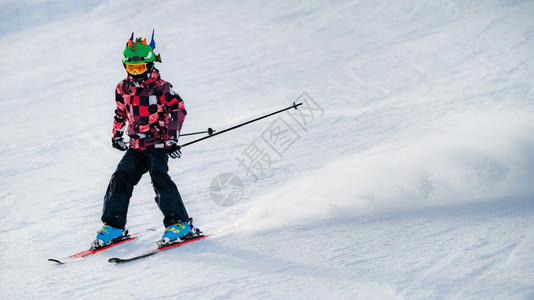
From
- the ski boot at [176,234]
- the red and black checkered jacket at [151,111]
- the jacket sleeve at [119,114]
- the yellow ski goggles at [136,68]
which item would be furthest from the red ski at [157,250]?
the yellow ski goggles at [136,68]

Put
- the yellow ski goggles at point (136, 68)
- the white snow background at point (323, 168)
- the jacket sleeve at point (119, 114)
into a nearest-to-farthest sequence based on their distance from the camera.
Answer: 1. the white snow background at point (323, 168)
2. the yellow ski goggles at point (136, 68)
3. the jacket sleeve at point (119, 114)

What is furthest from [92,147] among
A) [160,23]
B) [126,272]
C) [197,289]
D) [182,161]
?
[160,23]

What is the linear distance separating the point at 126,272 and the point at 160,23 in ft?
67.0

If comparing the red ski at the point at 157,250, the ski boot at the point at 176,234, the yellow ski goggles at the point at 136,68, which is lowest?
the red ski at the point at 157,250

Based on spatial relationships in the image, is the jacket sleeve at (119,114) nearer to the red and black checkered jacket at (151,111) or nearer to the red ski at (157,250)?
the red and black checkered jacket at (151,111)

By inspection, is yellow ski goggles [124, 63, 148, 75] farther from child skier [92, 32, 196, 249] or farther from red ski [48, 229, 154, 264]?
red ski [48, 229, 154, 264]

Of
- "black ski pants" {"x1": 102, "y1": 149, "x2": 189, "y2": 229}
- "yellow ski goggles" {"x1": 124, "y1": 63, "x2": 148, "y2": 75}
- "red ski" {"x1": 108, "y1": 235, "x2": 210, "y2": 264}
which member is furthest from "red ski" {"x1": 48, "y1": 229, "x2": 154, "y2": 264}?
"yellow ski goggles" {"x1": 124, "y1": 63, "x2": 148, "y2": 75}

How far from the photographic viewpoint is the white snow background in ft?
8.95

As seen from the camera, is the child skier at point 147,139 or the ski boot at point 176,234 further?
the child skier at point 147,139

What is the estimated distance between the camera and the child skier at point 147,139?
3557 millimetres

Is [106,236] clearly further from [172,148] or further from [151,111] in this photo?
[151,111]

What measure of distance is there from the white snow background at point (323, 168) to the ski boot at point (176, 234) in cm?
14

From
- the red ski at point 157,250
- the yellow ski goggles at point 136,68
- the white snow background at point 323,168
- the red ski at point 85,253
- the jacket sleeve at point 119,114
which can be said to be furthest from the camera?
the jacket sleeve at point 119,114

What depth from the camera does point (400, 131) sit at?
6641mm
